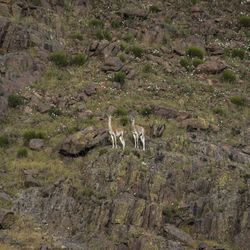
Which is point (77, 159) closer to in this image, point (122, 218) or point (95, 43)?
point (122, 218)

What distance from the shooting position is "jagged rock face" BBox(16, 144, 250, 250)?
30.4 metres

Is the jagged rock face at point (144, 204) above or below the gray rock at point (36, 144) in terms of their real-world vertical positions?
above

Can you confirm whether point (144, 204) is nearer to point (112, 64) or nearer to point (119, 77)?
point (119, 77)

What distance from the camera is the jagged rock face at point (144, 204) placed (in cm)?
3036

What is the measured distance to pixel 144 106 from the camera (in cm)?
4059

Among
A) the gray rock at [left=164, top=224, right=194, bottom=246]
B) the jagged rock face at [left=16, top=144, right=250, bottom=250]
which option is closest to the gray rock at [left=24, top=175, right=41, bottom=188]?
the jagged rock face at [left=16, top=144, right=250, bottom=250]

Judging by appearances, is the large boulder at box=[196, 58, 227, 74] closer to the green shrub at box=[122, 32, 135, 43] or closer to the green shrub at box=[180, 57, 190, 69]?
the green shrub at box=[180, 57, 190, 69]

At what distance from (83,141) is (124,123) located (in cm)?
420

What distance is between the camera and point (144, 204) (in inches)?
1238

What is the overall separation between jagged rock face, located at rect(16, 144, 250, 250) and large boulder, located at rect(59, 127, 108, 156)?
1051mm

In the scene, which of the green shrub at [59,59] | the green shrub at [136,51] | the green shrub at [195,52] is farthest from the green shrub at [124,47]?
the green shrub at [195,52]

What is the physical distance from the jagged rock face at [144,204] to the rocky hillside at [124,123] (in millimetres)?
57

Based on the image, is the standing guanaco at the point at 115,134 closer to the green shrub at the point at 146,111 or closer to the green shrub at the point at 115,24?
the green shrub at the point at 146,111

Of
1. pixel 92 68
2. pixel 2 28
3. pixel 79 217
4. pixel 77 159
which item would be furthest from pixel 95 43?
pixel 79 217
